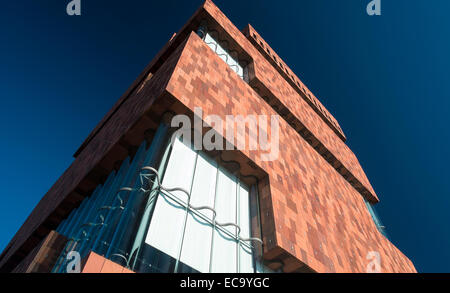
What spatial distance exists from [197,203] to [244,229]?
1887 mm

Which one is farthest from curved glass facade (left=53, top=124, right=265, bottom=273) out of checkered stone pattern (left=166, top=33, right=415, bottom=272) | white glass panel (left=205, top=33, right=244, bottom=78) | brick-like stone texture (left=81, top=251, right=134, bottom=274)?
white glass panel (left=205, top=33, right=244, bottom=78)

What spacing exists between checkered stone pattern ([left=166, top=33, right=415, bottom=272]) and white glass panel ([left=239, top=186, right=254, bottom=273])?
1.89ft

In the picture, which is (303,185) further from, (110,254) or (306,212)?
(110,254)

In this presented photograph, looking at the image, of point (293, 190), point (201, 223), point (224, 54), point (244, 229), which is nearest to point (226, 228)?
point (244, 229)

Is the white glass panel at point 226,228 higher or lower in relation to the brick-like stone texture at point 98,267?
higher

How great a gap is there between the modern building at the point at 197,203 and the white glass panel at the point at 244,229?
0.13 ft

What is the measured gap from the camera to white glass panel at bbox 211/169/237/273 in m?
7.40

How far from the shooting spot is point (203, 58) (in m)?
12.1

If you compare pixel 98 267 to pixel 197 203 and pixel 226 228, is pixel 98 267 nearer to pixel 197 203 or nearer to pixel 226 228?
pixel 197 203

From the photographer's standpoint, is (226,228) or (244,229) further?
(244,229)

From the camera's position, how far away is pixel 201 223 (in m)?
7.69

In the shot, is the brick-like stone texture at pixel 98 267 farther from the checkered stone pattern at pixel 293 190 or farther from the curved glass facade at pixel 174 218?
the checkered stone pattern at pixel 293 190

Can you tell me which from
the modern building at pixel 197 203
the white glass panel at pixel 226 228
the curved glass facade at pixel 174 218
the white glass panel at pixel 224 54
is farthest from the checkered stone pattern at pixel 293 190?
the white glass panel at pixel 224 54

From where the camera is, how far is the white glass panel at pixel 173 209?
6465 mm
